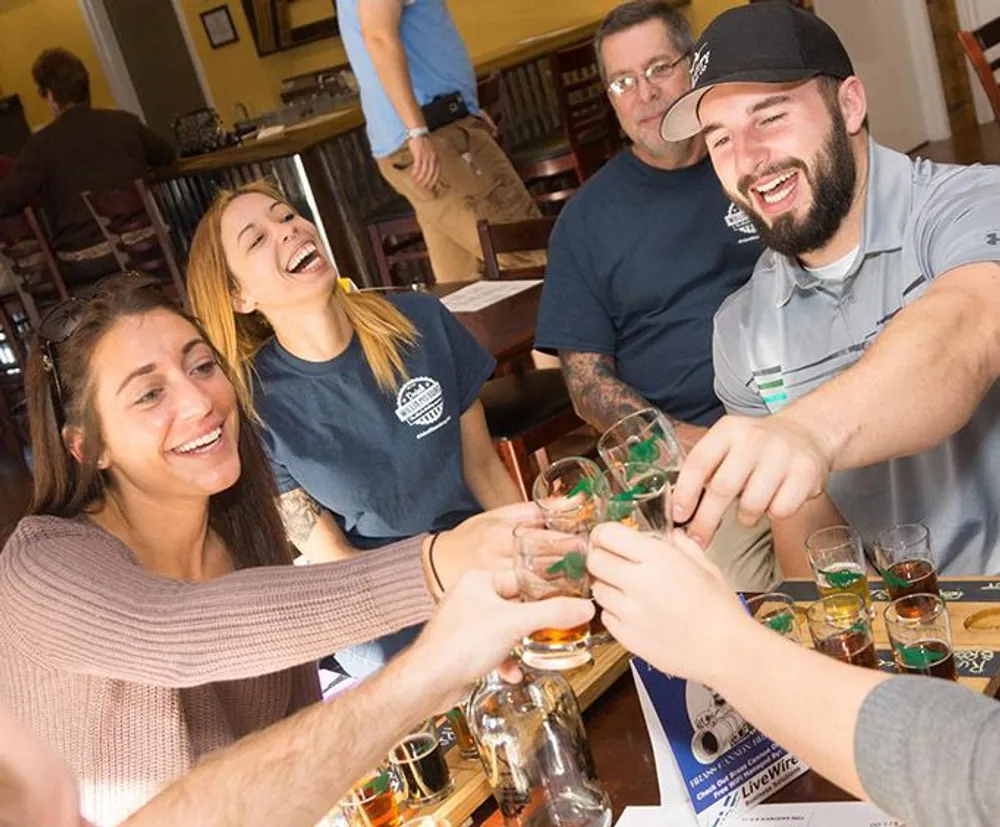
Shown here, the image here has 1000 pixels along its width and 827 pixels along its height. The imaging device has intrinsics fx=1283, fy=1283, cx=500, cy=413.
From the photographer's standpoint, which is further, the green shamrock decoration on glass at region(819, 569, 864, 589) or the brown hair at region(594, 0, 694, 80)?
the brown hair at region(594, 0, 694, 80)

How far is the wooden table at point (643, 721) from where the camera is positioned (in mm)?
1313

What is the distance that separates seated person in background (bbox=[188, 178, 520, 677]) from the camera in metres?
2.49

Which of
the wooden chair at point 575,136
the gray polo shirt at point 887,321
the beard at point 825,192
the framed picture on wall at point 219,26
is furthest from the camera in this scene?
the framed picture on wall at point 219,26

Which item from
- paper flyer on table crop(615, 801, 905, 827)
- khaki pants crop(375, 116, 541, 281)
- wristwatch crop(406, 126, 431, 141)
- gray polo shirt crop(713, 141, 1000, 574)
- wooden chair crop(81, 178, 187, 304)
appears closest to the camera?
paper flyer on table crop(615, 801, 905, 827)

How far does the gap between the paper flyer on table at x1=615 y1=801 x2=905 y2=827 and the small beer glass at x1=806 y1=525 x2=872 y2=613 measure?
1.11ft

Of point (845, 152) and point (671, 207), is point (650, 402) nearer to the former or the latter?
point (671, 207)

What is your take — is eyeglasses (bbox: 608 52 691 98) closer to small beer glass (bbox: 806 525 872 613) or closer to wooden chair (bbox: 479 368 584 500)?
wooden chair (bbox: 479 368 584 500)

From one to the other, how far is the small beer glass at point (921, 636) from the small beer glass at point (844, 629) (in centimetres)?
3

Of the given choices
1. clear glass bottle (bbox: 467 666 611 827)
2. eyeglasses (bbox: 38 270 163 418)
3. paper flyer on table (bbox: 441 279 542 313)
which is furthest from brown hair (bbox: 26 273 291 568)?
paper flyer on table (bbox: 441 279 542 313)

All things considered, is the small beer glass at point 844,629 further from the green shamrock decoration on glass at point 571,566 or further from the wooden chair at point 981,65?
the wooden chair at point 981,65

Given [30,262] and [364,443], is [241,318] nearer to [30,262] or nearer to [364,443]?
[364,443]

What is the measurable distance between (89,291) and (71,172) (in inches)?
171

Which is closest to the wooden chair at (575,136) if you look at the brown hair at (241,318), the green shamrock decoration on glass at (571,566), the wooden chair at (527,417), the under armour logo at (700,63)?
the wooden chair at (527,417)

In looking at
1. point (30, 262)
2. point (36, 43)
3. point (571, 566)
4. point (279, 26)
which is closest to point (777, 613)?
point (571, 566)
